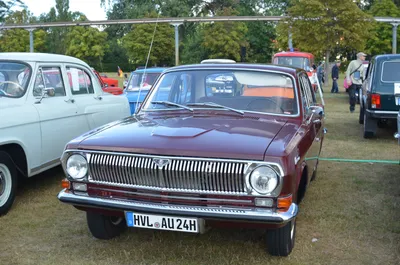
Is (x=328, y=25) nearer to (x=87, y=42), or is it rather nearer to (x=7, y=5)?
(x=7, y=5)

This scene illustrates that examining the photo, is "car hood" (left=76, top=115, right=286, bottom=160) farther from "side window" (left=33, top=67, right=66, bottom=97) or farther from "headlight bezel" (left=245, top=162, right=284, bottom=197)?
"side window" (left=33, top=67, right=66, bottom=97)

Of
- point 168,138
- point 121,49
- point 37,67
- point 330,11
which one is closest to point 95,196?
point 168,138

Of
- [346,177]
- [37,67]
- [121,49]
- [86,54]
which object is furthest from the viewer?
[121,49]

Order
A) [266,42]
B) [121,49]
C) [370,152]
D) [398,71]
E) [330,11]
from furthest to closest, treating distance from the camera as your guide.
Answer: [121,49]
[266,42]
[330,11]
[398,71]
[370,152]

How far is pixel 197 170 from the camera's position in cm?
359

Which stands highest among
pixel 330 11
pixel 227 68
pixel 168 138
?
pixel 330 11

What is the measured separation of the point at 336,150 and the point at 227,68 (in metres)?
Result: 4.59

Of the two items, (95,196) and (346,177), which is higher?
(95,196)

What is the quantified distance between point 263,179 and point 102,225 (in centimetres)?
175

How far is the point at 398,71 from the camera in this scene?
31.1 feet

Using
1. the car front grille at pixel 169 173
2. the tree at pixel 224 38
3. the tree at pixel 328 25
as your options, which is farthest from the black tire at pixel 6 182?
the tree at pixel 224 38

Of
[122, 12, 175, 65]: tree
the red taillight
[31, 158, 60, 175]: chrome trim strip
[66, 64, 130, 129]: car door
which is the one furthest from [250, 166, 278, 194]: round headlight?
[122, 12, 175, 65]: tree

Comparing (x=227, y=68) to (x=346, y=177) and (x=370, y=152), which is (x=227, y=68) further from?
(x=370, y=152)

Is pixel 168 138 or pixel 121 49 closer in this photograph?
pixel 168 138
